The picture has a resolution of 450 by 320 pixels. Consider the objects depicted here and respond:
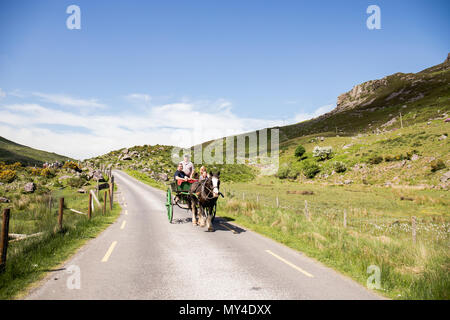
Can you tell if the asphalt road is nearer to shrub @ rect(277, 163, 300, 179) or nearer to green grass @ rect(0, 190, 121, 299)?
green grass @ rect(0, 190, 121, 299)

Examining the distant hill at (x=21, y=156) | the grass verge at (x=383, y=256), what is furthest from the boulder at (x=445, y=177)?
the distant hill at (x=21, y=156)

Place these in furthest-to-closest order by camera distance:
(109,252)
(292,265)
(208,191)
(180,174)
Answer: (180,174) < (208,191) < (109,252) < (292,265)

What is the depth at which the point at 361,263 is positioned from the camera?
7.09 m

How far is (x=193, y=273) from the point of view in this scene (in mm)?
6098

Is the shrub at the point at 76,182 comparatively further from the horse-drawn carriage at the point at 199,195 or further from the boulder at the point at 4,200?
the horse-drawn carriage at the point at 199,195

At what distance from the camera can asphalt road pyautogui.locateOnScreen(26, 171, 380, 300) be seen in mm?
5023

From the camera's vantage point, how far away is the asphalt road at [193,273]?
502 centimetres

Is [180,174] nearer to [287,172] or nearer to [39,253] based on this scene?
[39,253]

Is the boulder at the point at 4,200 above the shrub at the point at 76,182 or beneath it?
beneath

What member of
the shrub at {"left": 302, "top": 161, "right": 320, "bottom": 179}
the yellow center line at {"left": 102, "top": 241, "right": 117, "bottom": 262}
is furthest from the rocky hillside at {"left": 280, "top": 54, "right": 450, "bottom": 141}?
the yellow center line at {"left": 102, "top": 241, "right": 117, "bottom": 262}

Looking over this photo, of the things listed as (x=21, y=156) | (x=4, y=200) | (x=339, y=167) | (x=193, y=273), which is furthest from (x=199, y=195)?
(x=21, y=156)

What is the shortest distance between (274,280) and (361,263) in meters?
2.88

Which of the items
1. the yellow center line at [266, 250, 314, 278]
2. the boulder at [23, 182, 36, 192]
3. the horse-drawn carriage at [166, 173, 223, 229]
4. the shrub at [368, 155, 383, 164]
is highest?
the shrub at [368, 155, 383, 164]
